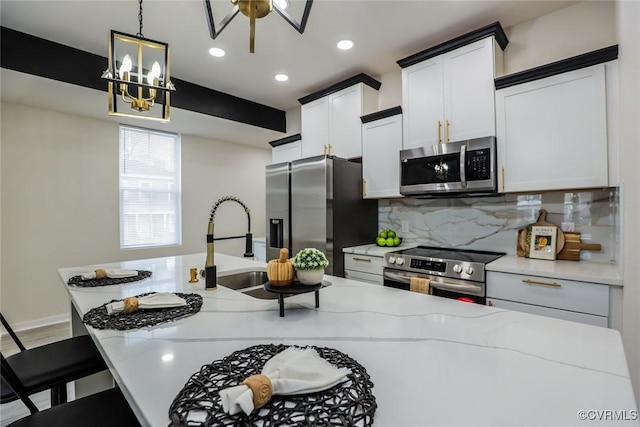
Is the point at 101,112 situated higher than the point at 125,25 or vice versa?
the point at 125,25

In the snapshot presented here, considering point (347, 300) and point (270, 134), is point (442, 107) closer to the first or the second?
point (347, 300)

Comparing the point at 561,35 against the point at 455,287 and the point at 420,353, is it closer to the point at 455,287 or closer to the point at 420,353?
the point at 455,287

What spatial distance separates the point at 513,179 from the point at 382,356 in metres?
2.03

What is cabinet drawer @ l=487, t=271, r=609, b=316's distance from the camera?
1.72 meters

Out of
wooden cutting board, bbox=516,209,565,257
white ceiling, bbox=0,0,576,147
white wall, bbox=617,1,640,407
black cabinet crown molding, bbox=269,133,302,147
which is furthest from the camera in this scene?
black cabinet crown molding, bbox=269,133,302,147

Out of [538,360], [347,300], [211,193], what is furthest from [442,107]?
[211,193]

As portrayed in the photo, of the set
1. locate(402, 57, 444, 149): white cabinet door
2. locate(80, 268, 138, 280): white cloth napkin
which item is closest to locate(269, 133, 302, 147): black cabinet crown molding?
locate(402, 57, 444, 149): white cabinet door

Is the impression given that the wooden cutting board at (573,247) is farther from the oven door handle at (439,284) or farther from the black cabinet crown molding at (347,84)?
the black cabinet crown molding at (347,84)

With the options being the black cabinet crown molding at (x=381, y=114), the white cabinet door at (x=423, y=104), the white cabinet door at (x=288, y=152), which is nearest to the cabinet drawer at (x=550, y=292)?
the white cabinet door at (x=423, y=104)

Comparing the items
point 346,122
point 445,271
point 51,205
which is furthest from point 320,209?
point 51,205

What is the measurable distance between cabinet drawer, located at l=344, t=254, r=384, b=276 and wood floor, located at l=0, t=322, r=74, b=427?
7.54 feet

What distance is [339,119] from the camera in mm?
3436

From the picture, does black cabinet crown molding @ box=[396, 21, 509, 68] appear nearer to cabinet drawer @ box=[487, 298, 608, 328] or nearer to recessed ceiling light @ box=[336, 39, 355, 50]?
recessed ceiling light @ box=[336, 39, 355, 50]

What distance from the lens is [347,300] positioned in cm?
138
